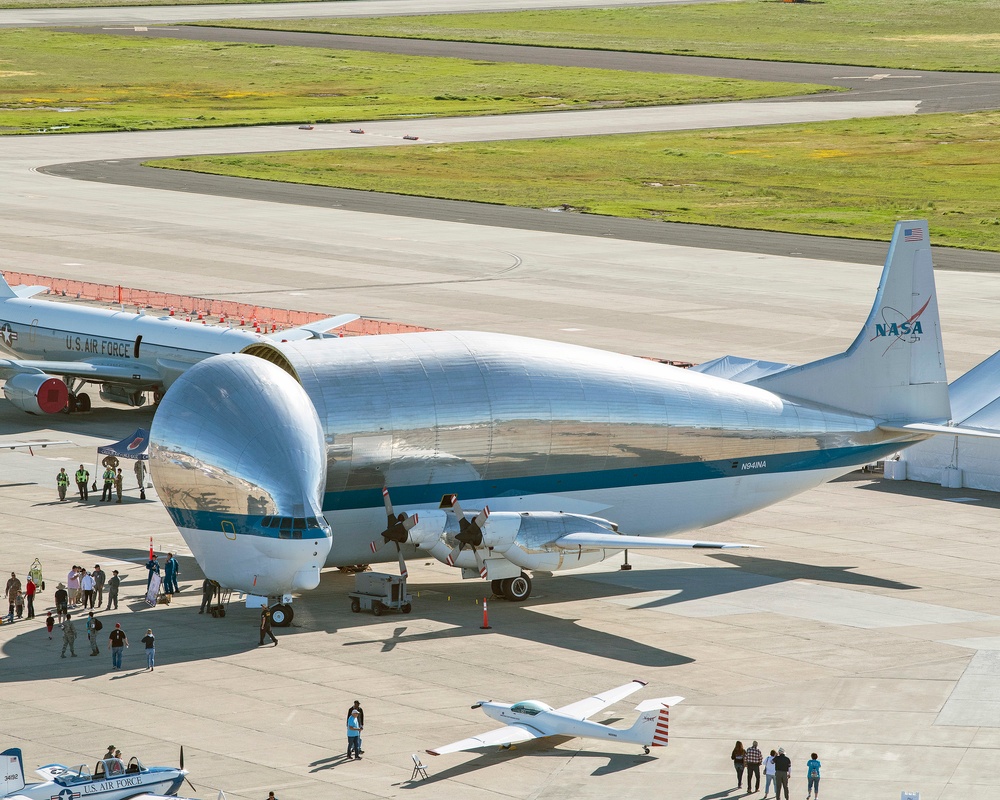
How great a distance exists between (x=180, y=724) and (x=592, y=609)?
15342mm

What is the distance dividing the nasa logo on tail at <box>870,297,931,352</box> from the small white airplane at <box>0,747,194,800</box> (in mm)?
31750

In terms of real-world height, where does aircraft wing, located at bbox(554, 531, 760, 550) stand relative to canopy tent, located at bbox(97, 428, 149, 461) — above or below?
below

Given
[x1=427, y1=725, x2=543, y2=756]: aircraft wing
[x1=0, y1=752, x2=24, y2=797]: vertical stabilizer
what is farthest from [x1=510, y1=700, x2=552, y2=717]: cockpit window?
[x1=0, y1=752, x2=24, y2=797]: vertical stabilizer

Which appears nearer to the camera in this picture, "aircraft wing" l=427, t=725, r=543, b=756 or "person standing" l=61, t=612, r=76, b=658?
"aircraft wing" l=427, t=725, r=543, b=756

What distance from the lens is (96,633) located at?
4794cm

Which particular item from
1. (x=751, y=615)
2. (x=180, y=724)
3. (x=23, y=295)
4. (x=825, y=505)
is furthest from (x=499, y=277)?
(x=180, y=724)

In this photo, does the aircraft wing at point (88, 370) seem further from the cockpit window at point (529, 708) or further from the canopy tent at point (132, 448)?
the cockpit window at point (529, 708)

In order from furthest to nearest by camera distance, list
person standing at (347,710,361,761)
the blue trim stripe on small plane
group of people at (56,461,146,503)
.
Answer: group of people at (56,461,146,503), the blue trim stripe on small plane, person standing at (347,710,361,761)

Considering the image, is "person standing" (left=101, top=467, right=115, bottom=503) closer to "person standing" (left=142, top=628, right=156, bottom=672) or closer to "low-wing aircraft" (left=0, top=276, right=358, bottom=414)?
"low-wing aircraft" (left=0, top=276, right=358, bottom=414)

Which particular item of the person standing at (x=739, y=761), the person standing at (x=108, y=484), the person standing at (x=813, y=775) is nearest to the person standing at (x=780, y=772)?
the person standing at (x=813, y=775)

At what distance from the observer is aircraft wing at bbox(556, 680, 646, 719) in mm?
40688

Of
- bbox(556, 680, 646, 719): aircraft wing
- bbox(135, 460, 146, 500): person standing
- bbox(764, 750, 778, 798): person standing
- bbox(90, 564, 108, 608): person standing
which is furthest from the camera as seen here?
bbox(135, 460, 146, 500): person standing

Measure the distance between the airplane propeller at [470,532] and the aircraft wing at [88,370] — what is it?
107ft

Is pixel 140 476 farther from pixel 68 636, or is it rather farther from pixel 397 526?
pixel 68 636
